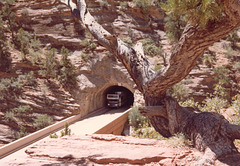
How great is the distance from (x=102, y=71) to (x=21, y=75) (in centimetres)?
740

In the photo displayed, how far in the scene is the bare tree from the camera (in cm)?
358

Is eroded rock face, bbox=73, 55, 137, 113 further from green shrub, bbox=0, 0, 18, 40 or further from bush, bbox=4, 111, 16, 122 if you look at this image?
green shrub, bbox=0, 0, 18, 40

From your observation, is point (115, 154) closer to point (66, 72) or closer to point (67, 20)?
point (66, 72)

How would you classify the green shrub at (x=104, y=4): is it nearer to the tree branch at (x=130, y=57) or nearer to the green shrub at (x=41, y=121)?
the green shrub at (x=41, y=121)

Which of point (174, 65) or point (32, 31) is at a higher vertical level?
point (32, 31)

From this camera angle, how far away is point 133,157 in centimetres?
369

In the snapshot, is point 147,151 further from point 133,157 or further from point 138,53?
point 138,53

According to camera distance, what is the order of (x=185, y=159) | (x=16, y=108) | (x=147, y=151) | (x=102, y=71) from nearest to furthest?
(x=185, y=159), (x=147, y=151), (x=16, y=108), (x=102, y=71)

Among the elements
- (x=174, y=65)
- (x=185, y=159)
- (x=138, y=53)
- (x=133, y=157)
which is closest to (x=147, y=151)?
(x=133, y=157)

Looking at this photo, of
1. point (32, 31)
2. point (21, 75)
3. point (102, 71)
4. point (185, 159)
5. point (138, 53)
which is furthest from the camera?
point (32, 31)

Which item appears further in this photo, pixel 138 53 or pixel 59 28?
pixel 59 28

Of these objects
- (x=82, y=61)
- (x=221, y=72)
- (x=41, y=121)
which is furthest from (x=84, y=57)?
(x=221, y=72)

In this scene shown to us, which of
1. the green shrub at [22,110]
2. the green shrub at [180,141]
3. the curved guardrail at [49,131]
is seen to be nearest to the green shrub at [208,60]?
the curved guardrail at [49,131]

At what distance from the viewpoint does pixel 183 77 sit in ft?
14.4
